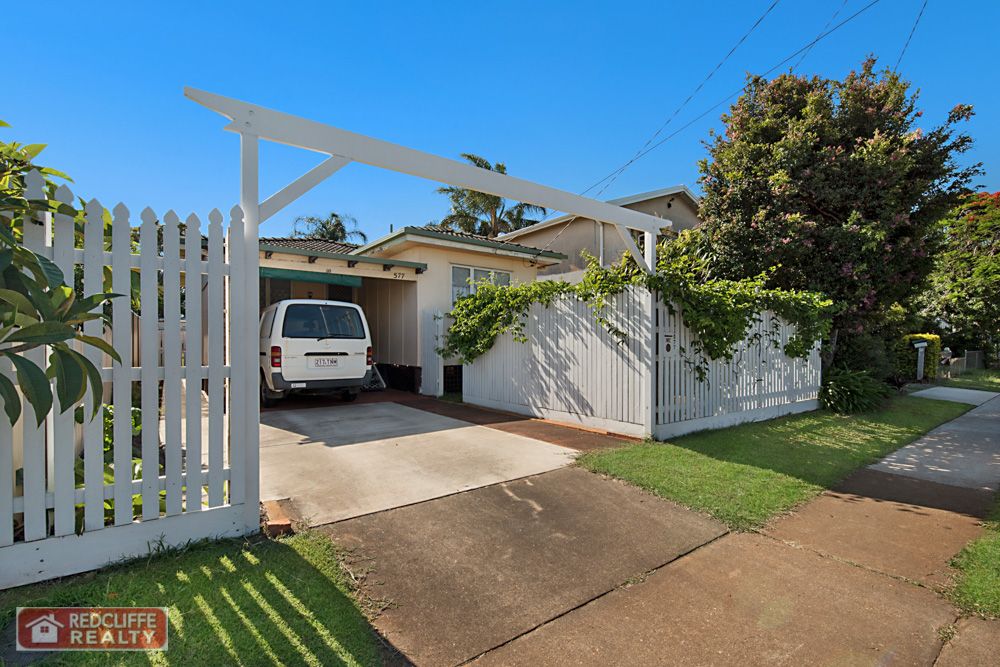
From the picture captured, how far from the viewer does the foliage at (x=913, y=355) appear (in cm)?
1331

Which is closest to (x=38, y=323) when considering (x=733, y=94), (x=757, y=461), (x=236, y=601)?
(x=236, y=601)

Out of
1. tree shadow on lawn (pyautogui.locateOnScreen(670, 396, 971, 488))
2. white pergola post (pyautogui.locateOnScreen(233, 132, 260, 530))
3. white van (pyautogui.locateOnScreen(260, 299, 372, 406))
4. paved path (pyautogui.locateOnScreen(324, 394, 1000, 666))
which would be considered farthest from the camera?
white van (pyautogui.locateOnScreen(260, 299, 372, 406))

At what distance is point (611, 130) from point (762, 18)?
4.55 meters

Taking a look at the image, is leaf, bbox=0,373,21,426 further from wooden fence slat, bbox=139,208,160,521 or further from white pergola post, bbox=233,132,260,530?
white pergola post, bbox=233,132,260,530

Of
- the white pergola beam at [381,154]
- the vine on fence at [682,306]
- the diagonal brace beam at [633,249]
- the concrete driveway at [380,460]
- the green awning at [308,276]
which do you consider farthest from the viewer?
the green awning at [308,276]

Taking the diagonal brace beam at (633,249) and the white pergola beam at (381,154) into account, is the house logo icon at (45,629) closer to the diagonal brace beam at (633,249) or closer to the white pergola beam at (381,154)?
the white pergola beam at (381,154)

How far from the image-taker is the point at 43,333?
1.90 metres

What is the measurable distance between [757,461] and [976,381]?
14.2m

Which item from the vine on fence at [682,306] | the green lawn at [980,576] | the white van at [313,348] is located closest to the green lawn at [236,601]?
the green lawn at [980,576]

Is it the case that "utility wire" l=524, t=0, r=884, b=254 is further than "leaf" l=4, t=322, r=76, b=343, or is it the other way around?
"utility wire" l=524, t=0, r=884, b=254

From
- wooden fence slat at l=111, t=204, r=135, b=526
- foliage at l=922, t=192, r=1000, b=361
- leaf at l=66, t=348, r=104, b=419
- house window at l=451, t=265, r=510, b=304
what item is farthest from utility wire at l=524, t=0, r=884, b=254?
leaf at l=66, t=348, r=104, b=419

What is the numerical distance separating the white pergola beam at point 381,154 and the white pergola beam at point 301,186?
0.29 feet

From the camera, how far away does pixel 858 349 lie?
995 centimetres

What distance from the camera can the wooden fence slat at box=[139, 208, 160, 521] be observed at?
8.68ft
